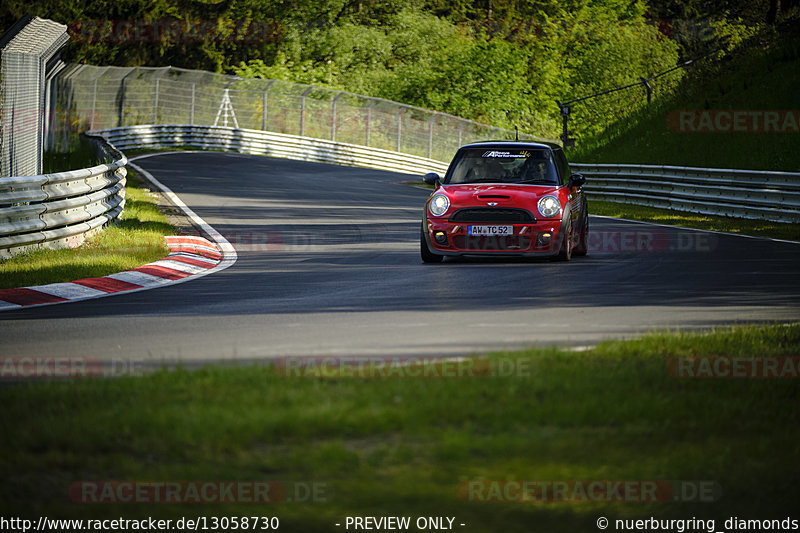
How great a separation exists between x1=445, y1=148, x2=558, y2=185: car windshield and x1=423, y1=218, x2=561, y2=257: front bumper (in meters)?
1.00

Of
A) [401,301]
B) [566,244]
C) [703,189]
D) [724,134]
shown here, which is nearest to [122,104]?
[724,134]

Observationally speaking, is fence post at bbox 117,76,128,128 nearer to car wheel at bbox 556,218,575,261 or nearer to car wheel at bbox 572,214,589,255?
car wheel at bbox 572,214,589,255

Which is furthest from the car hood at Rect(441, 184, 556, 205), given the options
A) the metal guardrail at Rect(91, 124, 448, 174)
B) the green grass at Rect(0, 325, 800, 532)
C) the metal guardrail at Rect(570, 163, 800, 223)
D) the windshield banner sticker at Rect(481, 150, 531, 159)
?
the metal guardrail at Rect(91, 124, 448, 174)

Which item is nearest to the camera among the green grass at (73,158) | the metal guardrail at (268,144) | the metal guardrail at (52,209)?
the metal guardrail at (52,209)

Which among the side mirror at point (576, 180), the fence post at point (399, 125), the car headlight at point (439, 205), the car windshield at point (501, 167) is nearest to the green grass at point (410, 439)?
the car headlight at point (439, 205)

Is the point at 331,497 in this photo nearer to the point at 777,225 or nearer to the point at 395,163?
the point at 777,225

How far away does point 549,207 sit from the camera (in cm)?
1440

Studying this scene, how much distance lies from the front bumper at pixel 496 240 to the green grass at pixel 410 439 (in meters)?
7.37

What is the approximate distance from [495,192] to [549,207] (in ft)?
2.34

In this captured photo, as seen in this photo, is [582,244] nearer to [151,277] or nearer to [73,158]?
[151,277]

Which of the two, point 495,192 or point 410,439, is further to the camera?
point 495,192

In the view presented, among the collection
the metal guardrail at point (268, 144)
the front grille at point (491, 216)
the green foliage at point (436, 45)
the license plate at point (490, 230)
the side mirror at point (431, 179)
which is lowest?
→ the license plate at point (490, 230)

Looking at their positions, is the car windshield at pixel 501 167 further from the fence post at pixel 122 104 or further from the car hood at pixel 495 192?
the fence post at pixel 122 104

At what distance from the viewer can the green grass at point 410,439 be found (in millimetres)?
4422
